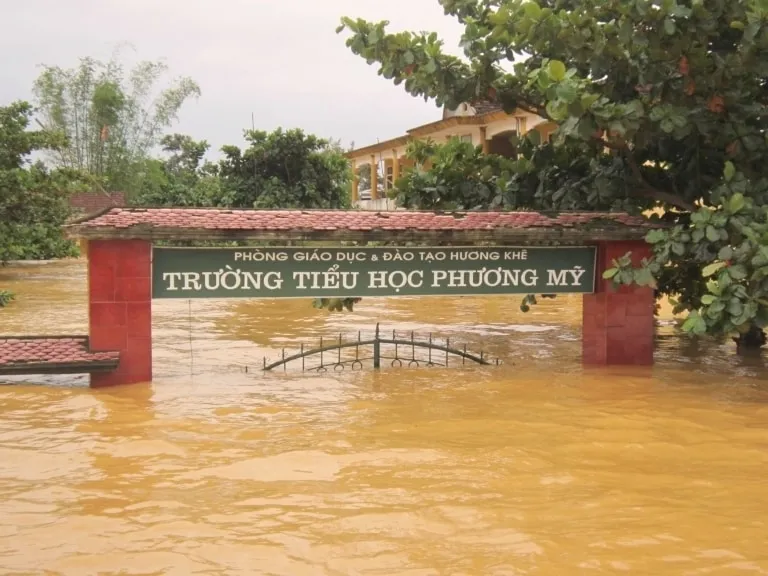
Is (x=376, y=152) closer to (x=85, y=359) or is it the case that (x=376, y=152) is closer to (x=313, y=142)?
(x=313, y=142)

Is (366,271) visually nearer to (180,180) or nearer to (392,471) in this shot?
(392,471)

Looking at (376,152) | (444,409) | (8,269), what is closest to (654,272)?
(444,409)

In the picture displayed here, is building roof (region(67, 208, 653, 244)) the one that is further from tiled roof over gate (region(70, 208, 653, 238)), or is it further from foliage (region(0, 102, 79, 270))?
foliage (region(0, 102, 79, 270))

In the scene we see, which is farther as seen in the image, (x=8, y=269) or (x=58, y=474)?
(x=8, y=269)

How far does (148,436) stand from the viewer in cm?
755

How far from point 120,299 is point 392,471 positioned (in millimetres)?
4104

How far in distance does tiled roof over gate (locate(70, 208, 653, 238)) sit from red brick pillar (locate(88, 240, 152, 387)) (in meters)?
0.29

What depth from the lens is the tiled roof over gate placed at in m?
9.13

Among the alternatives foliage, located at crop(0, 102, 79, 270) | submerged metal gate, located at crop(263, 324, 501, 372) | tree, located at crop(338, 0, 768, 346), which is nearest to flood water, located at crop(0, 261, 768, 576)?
submerged metal gate, located at crop(263, 324, 501, 372)

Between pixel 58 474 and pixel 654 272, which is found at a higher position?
pixel 654 272

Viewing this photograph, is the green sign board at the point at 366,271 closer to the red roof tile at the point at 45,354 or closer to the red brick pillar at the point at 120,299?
the red brick pillar at the point at 120,299

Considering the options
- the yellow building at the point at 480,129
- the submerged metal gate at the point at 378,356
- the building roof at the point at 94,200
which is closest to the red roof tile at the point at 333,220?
the submerged metal gate at the point at 378,356

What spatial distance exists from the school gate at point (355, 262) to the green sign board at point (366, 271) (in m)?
0.01

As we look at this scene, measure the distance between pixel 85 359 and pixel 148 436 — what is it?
74.3 inches
